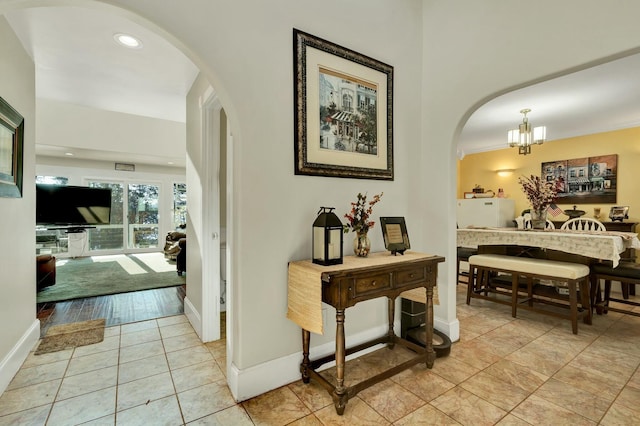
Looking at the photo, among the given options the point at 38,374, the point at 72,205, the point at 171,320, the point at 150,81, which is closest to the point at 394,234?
the point at 171,320

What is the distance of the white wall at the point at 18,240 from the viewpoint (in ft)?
6.73

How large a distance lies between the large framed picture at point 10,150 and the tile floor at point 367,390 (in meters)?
1.33

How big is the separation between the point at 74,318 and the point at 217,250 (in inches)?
76.9

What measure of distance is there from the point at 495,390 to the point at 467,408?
1.03ft

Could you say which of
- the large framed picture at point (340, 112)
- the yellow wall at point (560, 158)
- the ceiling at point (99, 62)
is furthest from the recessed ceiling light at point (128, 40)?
the yellow wall at point (560, 158)

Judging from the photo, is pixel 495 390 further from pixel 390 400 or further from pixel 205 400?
pixel 205 400

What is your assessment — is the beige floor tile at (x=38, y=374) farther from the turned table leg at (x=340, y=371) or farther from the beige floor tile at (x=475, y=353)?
the beige floor tile at (x=475, y=353)

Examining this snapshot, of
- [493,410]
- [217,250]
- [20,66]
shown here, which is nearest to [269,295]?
[217,250]

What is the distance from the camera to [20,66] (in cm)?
241

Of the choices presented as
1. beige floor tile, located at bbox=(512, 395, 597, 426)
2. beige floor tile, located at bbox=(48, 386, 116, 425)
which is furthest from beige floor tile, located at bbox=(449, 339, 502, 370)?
beige floor tile, located at bbox=(48, 386, 116, 425)

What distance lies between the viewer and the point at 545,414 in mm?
1682

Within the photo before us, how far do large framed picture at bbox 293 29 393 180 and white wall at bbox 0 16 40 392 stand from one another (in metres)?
2.05

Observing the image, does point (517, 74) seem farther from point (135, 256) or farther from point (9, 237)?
point (135, 256)

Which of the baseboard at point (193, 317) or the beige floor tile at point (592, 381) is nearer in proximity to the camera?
the beige floor tile at point (592, 381)
